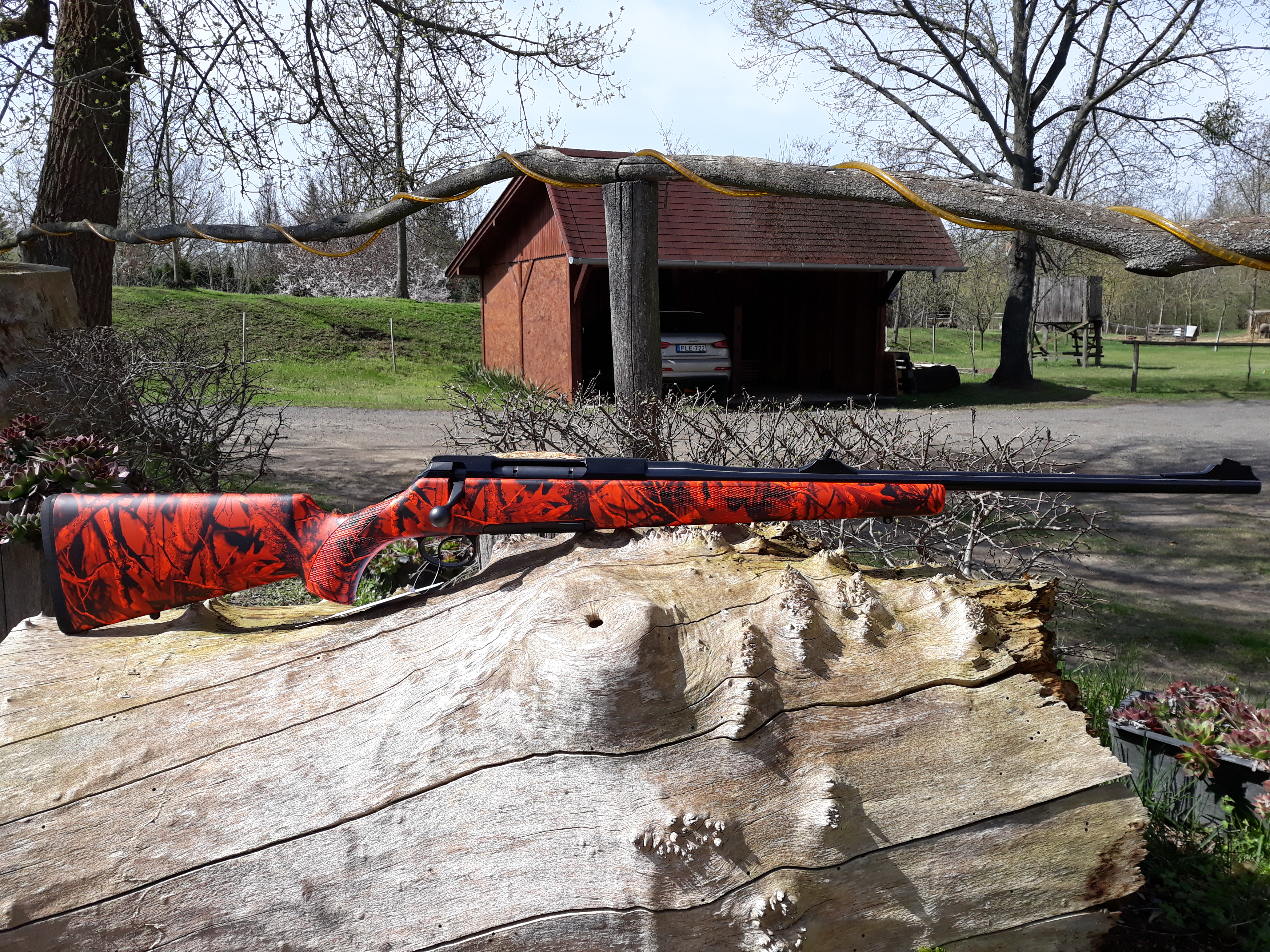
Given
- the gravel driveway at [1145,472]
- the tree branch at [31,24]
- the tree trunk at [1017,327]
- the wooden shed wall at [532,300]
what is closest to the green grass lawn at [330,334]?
the wooden shed wall at [532,300]

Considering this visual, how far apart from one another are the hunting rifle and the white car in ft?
53.5

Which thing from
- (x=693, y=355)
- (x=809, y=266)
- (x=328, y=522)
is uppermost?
(x=809, y=266)

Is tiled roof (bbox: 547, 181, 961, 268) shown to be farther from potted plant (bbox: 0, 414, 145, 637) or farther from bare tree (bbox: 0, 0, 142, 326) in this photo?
potted plant (bbox: 0, 414, 145, 637)

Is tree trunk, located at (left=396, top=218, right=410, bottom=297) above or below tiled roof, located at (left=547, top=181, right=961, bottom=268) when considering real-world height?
above

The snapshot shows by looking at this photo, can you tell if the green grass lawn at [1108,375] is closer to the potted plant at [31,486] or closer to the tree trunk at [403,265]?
the potted plant at [31,486]

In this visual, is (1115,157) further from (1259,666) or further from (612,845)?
(612,845)

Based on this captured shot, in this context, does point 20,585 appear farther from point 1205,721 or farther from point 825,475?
point 1205,721

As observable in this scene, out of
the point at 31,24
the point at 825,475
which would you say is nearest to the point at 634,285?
the point at 825,475

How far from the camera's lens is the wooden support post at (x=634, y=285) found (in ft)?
13.7

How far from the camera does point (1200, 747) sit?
10.1ft

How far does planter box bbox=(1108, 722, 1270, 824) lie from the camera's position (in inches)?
119

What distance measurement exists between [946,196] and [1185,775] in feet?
7.19

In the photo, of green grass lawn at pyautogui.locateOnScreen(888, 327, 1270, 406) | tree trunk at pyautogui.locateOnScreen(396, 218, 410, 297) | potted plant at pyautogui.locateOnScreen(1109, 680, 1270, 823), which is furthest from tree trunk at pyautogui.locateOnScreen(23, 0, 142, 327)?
tree trunk at pyautogui.locateOnScreen(396, 218, 410, 297)

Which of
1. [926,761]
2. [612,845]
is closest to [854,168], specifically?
[926,761]
